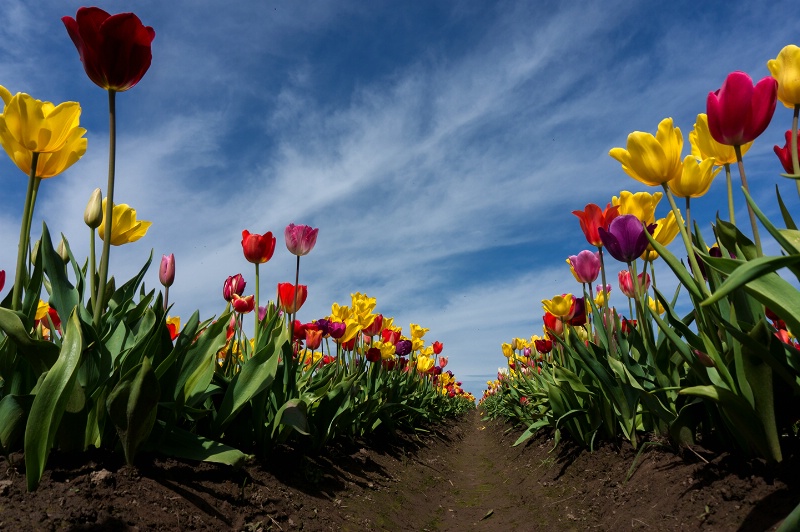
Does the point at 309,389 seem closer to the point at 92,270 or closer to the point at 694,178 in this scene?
the point at 92,270

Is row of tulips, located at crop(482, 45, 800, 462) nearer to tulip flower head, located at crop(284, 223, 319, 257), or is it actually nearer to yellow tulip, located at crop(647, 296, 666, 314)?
yellow tulip, located at crop(647, 296, 666, 314)

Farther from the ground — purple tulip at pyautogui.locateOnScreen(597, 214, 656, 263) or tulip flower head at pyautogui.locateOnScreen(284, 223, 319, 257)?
tulip flower head at pyautogui.locateOnScreen(284, 223, 319, 257)

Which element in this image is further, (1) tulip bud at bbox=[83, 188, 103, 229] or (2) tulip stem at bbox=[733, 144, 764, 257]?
(1) tulip bud at bbox=[83, 188, 103, 229]

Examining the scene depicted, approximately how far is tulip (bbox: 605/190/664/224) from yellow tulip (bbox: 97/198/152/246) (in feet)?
8.84

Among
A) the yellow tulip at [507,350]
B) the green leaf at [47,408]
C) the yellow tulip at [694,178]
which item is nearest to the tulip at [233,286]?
the green leaf at [47,408]

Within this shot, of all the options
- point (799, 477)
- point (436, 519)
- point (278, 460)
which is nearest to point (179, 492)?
point (278, 460)

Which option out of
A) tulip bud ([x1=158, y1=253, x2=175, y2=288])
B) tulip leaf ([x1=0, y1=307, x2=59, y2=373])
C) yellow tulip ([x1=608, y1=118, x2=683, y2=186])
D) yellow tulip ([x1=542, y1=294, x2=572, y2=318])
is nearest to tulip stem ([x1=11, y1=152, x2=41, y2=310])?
tulip leaf ([x1=0, y1=307, x2=59, y2=373])

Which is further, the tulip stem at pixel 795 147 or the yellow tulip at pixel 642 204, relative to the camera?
the yellow tulip at pixel 642 204

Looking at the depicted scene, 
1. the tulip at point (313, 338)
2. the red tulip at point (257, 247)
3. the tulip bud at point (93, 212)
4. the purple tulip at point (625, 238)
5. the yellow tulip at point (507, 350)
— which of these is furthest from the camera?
the yellow tulip at point (507, 350)

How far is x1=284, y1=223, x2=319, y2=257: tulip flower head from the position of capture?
3.73 m

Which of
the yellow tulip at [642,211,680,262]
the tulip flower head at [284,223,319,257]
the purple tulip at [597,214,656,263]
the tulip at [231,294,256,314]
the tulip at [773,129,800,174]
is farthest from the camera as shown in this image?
the tulip at [231,294,256,314]

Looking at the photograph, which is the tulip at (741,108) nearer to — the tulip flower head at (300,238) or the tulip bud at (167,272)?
the tulip flower head at (300,238)

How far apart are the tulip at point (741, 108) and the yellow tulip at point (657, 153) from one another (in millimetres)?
336

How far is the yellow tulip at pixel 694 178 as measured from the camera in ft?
7.91
